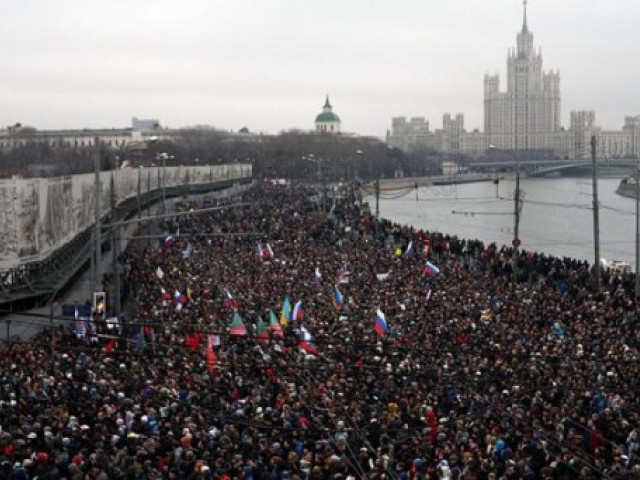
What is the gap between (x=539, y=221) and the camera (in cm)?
6644

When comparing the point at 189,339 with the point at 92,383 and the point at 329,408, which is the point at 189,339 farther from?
the point at 329,408

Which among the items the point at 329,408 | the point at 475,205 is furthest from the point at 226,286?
the point at 475,205

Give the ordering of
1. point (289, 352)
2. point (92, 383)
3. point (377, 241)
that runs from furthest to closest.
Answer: point (377, 241)
point (289, 352)
point (92, 383)

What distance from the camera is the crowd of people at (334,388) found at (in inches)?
372

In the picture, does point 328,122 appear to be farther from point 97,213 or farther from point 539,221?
point 97,213

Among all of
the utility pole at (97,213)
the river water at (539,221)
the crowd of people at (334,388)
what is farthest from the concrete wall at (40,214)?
the river water at (539,221)

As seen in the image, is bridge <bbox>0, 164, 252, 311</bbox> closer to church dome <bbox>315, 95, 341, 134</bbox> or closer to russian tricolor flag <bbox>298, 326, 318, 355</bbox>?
russian tricolor flag <bbox>298, 326, 318, 355</bbox>

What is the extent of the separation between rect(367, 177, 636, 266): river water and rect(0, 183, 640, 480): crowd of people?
623 inches

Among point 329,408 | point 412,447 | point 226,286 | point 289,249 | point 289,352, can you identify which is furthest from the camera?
point 289,249

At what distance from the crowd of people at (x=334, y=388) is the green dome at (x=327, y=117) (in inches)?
6851

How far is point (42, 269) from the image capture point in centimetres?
2169

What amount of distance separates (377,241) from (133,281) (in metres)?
11.1

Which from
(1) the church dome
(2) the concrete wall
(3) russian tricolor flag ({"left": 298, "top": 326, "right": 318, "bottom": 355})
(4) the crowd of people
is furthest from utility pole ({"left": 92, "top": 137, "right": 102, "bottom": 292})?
(1) the church dome

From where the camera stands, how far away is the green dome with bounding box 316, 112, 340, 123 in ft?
636
